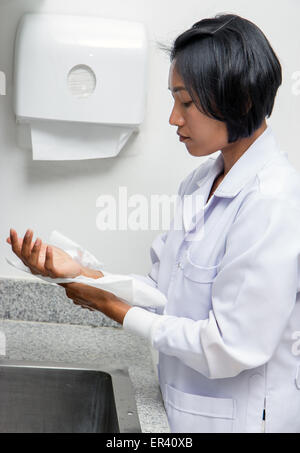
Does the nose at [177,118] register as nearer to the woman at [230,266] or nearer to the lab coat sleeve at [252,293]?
the woman at [230,266]

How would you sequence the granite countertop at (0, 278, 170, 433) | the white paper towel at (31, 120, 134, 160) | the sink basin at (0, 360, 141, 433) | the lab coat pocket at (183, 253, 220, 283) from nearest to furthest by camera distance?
the lab coat pocket at (183, 253, 220, 283)
the sink basin at (0, 360, 141, 433)
the granite countertop at (0, 278, 170, 433)
the white paper towel at (31, 120, 134, 160)

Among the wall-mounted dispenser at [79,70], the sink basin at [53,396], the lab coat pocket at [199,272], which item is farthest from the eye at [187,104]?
the sink basin at [53,396]

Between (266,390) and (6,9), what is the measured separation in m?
0.97

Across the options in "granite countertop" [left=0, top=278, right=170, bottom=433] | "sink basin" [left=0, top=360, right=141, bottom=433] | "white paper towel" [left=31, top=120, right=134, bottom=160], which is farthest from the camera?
"white paper towel" [left=31, top=120, right=134, bottom=160]

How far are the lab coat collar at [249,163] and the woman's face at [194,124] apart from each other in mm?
43

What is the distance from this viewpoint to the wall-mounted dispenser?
133cm

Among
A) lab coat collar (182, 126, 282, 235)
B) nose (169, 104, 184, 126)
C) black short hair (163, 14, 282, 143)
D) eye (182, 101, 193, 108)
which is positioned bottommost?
lab coat collar (182, 126, 282, 235)

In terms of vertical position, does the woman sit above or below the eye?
below

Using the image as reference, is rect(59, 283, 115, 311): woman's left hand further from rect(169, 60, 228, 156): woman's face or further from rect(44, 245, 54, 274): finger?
rect(169, 60, 228, 156): woman's face

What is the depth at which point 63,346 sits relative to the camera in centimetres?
135

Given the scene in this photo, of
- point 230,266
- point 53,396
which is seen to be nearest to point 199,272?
point 230,266

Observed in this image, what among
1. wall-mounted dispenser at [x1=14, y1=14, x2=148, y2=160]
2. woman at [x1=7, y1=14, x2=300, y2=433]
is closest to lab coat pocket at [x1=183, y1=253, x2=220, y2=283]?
woman at [x1=7, y1=14, x2=300, y2=433]
